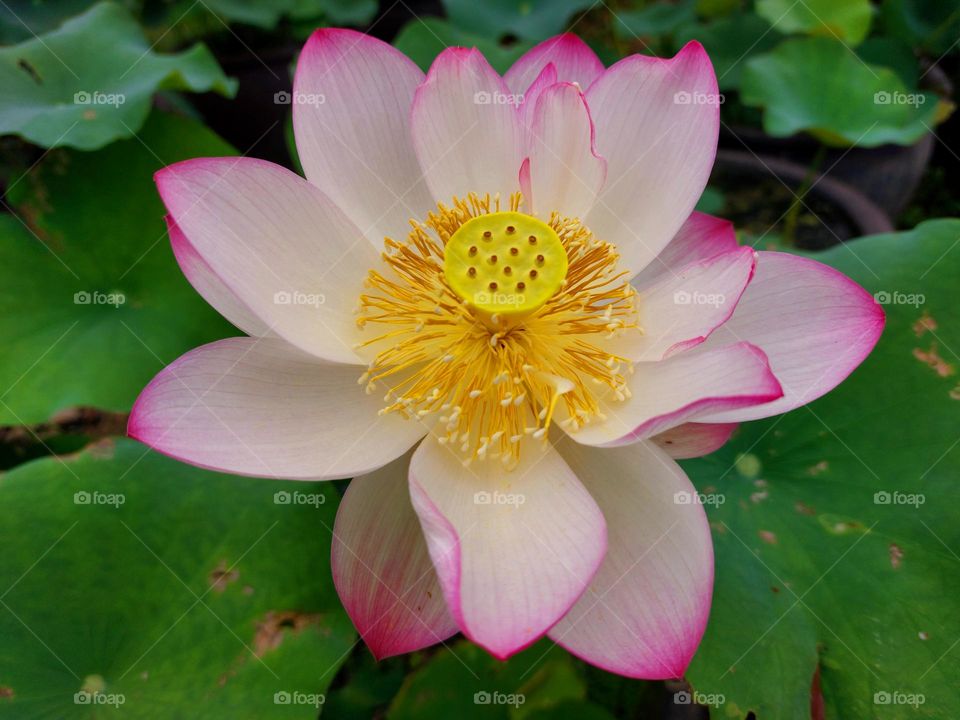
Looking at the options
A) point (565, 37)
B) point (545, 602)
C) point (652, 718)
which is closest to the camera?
point (545, 602)

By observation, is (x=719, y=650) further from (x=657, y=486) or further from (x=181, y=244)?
(x=181, y=244)

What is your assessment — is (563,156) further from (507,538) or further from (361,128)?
(507,538)

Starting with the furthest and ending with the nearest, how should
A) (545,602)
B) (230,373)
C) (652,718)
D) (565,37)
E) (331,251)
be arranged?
(652,718), (565,37), (331,251), (230,373), (545,602)

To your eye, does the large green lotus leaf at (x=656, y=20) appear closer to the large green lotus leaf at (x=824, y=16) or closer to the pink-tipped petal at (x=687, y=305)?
the large green lotus leaf at (x=824, y=16)

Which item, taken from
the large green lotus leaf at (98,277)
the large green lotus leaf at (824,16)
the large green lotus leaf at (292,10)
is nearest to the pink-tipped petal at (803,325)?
the large green lotus leaf at (98,277)

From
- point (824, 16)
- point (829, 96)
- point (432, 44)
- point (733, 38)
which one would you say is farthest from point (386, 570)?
point (733, 38)

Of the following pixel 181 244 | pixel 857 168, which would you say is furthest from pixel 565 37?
pixel 857 168
